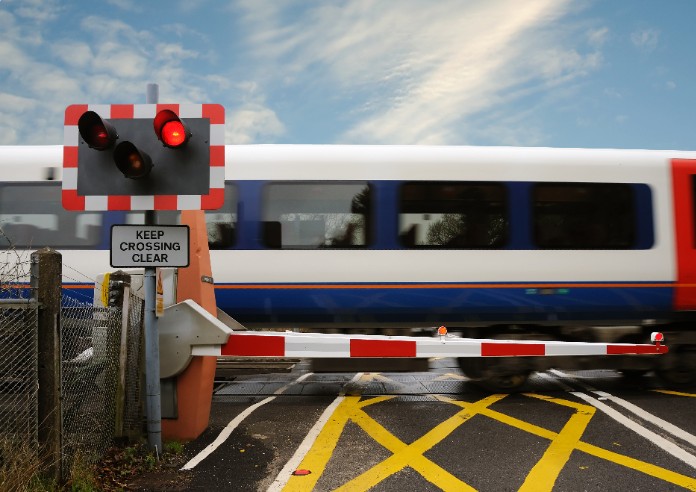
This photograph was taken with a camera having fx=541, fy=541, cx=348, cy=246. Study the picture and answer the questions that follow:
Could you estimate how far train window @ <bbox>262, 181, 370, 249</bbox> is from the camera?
705cm

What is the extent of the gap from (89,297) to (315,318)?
2.90 meters

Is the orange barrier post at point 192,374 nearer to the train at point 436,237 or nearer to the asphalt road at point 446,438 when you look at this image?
the asphalt road at point 446,438

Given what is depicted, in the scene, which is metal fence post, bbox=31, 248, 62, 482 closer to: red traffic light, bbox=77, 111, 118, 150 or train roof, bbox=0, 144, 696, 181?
red traffic light, bbox=77, 111, 118, 150

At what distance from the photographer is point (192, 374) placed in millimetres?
4926

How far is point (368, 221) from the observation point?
711cm

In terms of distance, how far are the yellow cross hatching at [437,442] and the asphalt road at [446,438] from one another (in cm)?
1

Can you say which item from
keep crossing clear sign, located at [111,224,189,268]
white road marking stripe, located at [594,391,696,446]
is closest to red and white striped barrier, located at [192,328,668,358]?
keep crossing clear sign, located at [111,224,189,268]

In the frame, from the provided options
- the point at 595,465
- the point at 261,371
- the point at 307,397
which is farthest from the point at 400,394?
the point at 595,465

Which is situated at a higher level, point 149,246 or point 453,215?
point 453,215

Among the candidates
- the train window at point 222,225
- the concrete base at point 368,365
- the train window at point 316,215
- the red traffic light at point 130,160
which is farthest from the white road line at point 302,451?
the red traffic light at point 130,160

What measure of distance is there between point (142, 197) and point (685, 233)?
6913 millimetres

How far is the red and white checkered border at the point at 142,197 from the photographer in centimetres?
430

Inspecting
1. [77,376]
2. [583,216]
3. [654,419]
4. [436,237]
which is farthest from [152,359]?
[583,216]

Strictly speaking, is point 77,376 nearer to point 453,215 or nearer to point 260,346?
point 260,346
